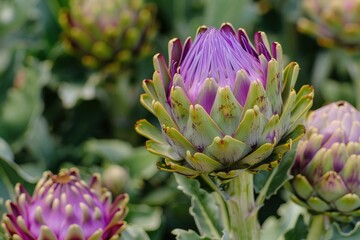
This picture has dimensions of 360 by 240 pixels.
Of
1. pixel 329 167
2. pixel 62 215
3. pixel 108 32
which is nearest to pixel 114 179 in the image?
pixel 108 32

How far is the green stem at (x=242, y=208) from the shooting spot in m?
1.00

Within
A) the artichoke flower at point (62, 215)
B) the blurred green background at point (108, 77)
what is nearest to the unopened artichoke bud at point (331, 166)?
the artichoke flower at point (62, 215)

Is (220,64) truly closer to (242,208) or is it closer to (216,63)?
(216,63)

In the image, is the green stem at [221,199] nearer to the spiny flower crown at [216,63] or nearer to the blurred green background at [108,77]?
the spiny flower crown at [216,63]

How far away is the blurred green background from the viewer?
1.56 meters

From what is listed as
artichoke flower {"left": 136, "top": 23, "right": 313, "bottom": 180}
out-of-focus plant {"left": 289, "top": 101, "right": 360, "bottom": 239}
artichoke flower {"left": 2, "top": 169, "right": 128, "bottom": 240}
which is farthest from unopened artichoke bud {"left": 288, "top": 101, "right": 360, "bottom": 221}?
artichoke flower {"left": 2, "top": 169, "right": 128, "bottom": 240}

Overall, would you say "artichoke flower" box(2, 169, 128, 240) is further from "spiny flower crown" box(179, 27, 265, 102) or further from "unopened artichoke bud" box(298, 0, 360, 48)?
"unopened artichoke bud" box(298, 0, 360, 48)

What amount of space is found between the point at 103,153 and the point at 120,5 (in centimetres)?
28

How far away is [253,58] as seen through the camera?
3.03ft

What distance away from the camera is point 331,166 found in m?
1.06

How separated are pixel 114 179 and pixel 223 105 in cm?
60

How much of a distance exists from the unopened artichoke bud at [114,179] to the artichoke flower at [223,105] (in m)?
0.50

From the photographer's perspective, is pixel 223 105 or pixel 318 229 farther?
pixel 318 229

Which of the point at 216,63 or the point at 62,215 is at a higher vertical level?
the point at 216,63
